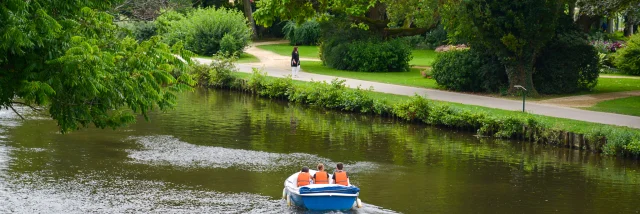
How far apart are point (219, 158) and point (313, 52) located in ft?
124

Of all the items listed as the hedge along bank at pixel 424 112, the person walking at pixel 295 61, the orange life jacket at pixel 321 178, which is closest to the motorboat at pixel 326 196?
the orange life jacket at pixel 321 178

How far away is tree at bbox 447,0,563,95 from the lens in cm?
3241

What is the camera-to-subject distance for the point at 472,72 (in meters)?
35.4

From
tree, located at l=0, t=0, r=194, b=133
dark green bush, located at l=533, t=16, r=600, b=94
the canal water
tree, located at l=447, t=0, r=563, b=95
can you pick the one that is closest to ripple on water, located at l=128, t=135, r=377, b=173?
the canal water

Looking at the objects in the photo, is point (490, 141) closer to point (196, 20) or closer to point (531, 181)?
point (531, 181)

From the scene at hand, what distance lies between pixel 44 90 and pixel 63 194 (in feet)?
22.0

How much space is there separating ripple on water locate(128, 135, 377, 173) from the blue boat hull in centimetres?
450

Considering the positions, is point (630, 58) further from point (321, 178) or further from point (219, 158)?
point (321, 178)

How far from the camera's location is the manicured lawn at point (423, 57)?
169ft

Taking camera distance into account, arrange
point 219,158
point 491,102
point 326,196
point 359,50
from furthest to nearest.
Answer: point 359,50, point 491,102, point 219,158, point 326,196

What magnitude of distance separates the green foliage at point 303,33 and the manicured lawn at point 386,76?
16.4 metres

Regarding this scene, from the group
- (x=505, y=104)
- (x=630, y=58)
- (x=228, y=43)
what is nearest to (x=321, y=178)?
(x=505, y=104)

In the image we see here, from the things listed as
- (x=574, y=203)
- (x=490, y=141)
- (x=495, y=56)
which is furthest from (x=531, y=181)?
(x=495, y=56)

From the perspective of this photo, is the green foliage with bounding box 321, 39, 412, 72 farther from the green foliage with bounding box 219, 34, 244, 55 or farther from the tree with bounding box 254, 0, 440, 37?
the green foliage with bounding box 219, 34, 244, 55
